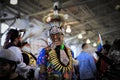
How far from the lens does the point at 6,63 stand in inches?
72.3

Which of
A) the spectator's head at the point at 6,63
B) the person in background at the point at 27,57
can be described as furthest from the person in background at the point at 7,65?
the person in background at the point at 27,57

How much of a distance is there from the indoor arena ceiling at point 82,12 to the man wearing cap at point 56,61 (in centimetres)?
375

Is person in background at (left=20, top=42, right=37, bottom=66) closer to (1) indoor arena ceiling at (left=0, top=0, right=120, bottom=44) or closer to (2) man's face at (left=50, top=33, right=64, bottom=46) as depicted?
(2) man's face at (left=50, top=33, right=64, bottom=46)

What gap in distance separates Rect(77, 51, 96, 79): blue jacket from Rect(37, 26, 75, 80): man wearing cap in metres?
1.79

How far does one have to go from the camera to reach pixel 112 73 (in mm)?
2785

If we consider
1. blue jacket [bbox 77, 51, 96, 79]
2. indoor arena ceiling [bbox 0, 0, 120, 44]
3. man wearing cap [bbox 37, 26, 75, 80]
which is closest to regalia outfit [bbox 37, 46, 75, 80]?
man wearing cap [bbox 37, 26, 75, 80]

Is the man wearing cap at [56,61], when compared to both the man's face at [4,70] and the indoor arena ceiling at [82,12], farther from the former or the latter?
the indoor arena ceiling at [82,12]

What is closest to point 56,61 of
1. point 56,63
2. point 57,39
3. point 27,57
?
point 56,63

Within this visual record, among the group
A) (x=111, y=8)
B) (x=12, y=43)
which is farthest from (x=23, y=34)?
(x=111, y=8)

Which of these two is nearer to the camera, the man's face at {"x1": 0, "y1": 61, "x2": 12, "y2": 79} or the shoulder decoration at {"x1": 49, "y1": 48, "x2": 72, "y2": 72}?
the man's face at {"x1": 0, "y1": 61, "x2": 12, "y2": 79}

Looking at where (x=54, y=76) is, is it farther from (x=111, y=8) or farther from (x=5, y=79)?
(x=111, y=8)

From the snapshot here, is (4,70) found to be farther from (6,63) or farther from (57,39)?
(57,39)

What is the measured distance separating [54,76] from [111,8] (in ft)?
21.5

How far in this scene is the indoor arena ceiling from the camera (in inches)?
283
